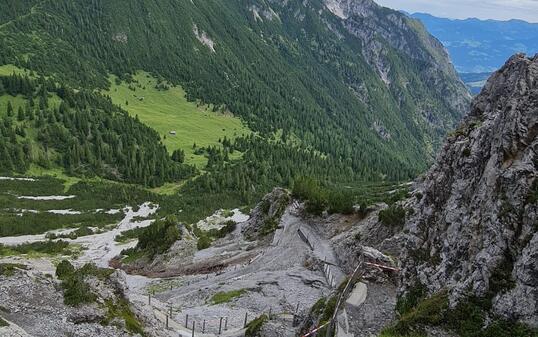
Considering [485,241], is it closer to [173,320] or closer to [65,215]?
[173,320]

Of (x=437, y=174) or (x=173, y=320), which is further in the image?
(x=173, y=320)

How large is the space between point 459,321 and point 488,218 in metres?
7.40

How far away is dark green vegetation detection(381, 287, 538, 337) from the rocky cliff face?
49 centimetres

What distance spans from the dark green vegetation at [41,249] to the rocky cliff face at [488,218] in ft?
318

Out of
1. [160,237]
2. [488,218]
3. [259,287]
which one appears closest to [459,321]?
[488,218]

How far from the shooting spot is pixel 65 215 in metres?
157

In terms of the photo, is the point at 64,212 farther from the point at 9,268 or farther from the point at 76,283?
the point at 76,283

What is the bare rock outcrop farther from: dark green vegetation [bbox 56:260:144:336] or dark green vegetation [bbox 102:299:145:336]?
dark green vegetation [bbox 102:299:145:336]

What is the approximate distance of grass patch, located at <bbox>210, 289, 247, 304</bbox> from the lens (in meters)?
59.8

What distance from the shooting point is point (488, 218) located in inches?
1239

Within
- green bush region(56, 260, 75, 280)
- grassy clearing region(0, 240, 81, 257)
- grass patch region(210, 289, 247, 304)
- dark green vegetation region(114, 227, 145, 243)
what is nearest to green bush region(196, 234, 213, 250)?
grass patch region(210, 289, 247, 304)

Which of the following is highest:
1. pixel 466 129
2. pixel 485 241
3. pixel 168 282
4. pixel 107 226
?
pixel 466 129

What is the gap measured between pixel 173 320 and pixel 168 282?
80.1ft

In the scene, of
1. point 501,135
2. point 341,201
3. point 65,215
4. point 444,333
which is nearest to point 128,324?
point 444,333
